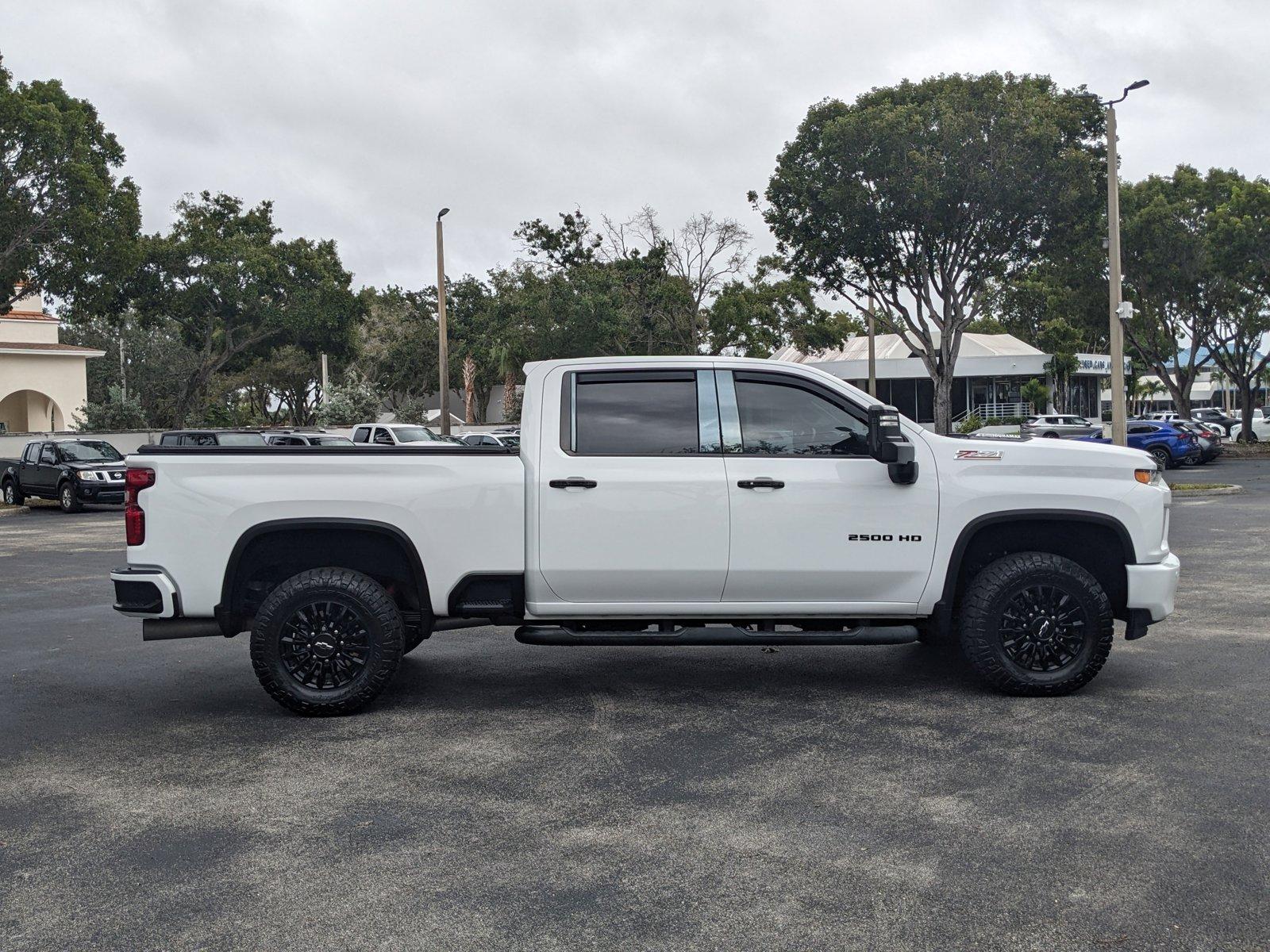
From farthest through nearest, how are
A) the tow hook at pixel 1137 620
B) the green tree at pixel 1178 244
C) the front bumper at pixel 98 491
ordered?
1. the green tree at pixel 1178 244
2. the front bumper at pixel 98 491
3. the tow hook at pixel 1137 620

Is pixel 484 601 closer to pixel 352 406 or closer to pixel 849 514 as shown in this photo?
pixel 849 514

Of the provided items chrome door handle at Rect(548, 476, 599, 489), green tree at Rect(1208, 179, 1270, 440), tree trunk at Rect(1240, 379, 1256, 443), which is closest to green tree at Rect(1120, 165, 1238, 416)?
green tree at Rect(1208, 179, 1270, 440)

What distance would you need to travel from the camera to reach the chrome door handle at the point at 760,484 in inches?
268

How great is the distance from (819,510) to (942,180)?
24.6 m

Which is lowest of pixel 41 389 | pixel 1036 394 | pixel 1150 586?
pixel 1150 586

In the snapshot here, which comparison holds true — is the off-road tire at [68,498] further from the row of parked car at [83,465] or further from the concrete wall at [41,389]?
the concrete wall at [41,389]

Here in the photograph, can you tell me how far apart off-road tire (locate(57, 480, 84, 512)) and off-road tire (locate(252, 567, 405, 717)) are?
69.7 feet

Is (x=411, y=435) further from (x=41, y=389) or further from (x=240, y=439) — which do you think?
(x=41, y=389)

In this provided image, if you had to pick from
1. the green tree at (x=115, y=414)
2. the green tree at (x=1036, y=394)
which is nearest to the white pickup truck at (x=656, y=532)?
the green tree at (x=115, y=414)

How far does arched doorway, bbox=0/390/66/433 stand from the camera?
4328 cm

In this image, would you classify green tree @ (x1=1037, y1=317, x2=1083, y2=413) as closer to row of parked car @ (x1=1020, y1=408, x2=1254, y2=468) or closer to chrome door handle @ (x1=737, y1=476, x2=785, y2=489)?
row of parked car @ (x1=1020, y1=408, x2=1254, y2=468)

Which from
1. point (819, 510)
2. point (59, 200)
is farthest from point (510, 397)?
point (819, 510)

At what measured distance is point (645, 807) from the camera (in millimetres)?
5203

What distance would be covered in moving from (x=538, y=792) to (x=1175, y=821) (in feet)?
8.92
